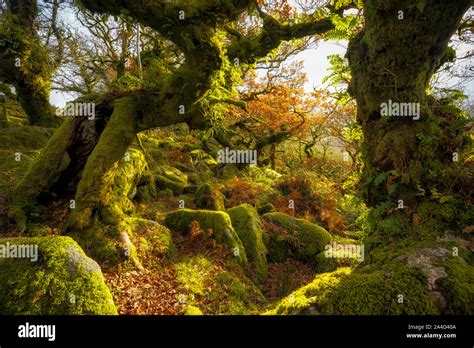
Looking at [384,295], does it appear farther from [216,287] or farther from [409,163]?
[216,287]

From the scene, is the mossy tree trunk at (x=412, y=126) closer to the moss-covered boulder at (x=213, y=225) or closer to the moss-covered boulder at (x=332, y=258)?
the moss-covered boulder at (x=213, y=225)

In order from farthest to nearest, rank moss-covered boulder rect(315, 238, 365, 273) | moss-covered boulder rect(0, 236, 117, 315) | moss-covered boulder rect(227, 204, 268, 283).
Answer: moss-covered boulder rect(315, 238, 365, 273) < moss-covered boulder rect(227, 204, 268, 283) < moss-covered boulder rect(0, 236, 117, 315)

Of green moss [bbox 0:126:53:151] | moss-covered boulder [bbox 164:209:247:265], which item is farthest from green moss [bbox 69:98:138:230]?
green moss [bbox 0:126:53:151]

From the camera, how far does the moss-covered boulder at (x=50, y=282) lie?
2764 mm

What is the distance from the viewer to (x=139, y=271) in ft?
19.9

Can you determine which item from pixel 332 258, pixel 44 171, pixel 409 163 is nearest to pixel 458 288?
pixel 409 163

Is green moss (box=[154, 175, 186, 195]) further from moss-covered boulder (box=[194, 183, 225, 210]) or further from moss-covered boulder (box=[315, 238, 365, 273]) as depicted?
moss-covered boulder (box=[315, 238, 365, 273])

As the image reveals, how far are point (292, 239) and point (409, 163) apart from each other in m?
6.31

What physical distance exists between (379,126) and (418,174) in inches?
32.9

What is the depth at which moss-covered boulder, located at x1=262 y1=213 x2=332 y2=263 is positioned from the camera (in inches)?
358

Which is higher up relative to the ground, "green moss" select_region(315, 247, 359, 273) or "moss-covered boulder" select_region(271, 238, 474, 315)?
"moss-covered boulder" select_region(271, 238, 474, 315)

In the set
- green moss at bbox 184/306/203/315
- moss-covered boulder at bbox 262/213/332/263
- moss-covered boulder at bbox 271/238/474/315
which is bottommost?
green moss at bbox 184/306/203/315

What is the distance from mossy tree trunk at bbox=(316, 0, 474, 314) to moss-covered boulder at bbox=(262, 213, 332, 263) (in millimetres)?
5560
